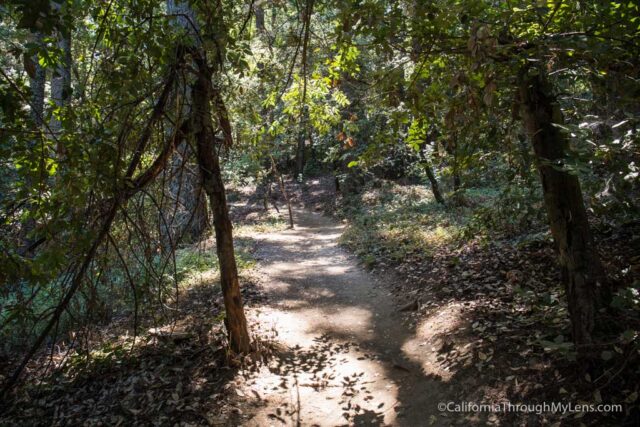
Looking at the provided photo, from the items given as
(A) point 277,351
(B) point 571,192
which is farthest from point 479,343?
(A) point 277,351

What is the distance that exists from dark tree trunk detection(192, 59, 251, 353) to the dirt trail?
0.62 meters

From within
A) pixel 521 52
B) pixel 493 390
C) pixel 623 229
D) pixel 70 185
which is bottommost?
pixel 493 390

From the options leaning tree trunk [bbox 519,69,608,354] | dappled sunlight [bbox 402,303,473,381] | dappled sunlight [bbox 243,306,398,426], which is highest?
leaning tree trunk [bbox 519,69,608,354]

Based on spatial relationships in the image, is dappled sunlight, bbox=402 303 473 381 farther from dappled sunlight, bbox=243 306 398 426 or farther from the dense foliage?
the dense foliage

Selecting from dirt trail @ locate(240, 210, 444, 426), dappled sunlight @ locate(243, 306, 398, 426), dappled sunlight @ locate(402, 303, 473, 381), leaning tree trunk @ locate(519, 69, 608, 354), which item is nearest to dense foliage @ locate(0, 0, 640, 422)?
leaning tree trunk @ locate(519, 69, 608, 354)

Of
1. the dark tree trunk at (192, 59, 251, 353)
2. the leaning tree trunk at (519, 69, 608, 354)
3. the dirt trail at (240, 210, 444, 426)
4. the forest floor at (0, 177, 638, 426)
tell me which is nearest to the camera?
the leaning tree trunk at (519, 69, 608, 354)

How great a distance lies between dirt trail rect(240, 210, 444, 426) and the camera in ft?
15.6

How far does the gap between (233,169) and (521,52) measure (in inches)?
642

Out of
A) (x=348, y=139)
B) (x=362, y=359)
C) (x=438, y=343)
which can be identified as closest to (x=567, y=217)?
(x=438, y=343)

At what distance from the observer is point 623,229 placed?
5875 millimetres

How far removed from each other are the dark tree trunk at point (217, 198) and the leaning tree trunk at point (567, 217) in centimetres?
332

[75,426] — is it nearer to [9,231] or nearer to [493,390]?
[9,231]

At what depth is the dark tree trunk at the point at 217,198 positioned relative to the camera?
491 centimetres

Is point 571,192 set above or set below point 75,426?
above
